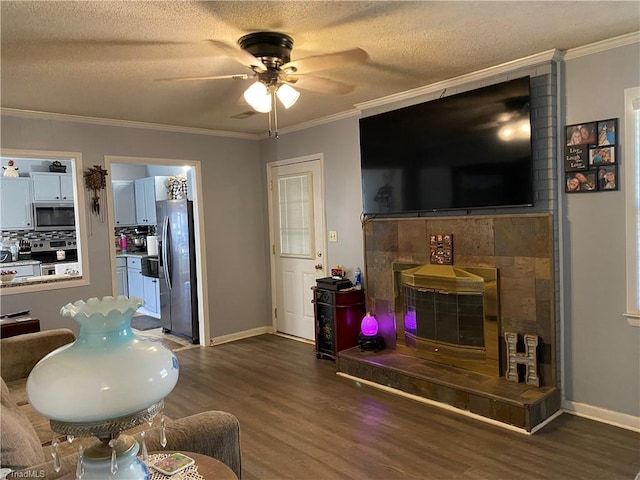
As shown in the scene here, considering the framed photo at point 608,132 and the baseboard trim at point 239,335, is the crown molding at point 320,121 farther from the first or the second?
the baseboard trim at point 239,335

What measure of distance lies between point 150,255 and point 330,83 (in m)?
4.46

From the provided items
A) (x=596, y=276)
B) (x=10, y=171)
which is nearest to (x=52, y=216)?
(x=10, y=171)

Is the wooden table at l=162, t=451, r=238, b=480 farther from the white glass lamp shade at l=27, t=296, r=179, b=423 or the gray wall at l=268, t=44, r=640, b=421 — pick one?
the gray wall at l=268, t=44, r=640, b=421

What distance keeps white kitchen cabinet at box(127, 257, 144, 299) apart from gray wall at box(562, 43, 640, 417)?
20.1 ft

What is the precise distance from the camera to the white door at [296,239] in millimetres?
5277

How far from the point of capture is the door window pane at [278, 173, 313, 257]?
17.6 feet

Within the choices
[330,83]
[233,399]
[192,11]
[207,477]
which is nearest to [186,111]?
[330,83]

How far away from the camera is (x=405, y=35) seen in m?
2.76

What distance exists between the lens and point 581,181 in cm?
316

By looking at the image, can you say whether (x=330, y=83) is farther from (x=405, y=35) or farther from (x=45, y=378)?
(x=45, y=378)

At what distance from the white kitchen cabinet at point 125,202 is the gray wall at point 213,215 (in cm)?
309

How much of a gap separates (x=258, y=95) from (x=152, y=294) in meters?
5.00

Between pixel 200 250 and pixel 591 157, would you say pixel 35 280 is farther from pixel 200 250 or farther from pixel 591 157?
pixel 591 157

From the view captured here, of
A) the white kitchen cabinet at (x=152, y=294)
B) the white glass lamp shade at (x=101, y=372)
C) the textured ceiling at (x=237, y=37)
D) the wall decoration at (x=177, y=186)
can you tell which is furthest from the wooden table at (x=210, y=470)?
the wall decoration at (x=177, y=186)
